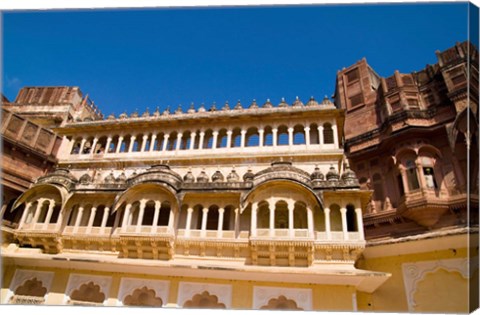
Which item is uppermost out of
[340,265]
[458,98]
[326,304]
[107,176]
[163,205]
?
[458,98]

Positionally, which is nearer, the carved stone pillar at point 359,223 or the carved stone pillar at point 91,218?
the carved stone pillar at point 359,223

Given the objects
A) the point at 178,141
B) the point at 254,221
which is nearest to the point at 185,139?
the point at 178,141

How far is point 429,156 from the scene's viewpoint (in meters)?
14.9

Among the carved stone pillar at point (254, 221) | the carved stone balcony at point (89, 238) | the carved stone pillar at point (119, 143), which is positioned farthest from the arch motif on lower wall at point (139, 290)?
the carved stone pillar at point (119, 143)

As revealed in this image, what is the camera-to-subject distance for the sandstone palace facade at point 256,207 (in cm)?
1087

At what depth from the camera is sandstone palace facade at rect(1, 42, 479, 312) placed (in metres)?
10.9

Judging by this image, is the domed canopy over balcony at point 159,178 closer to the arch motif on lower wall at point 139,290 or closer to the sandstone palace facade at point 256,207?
the sandstone palace facade at point 256,207

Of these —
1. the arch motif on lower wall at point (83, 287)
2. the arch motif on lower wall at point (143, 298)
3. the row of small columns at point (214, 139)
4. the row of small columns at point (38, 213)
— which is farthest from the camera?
the row of small columns at point (214, 139)

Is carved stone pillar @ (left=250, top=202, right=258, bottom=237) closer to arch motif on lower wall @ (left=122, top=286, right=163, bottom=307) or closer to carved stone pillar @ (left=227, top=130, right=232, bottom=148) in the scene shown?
arch motif on lower wall @ (left=122, top=286, right=163, bottom=307)

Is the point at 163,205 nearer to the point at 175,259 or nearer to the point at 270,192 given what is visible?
the point at 175,259

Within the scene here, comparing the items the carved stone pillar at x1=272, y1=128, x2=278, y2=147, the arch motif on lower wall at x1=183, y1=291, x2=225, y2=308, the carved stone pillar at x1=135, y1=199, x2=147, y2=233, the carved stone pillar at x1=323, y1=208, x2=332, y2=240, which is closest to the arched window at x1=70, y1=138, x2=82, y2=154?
the carved stone pillar at x1=135, y1=199, x2=147, y2=233

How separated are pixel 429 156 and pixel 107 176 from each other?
48.7 ft

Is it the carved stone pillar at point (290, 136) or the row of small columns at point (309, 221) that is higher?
the carved stone pillar at point (290, 136)

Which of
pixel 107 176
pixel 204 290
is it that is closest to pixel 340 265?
pixel 204 290
